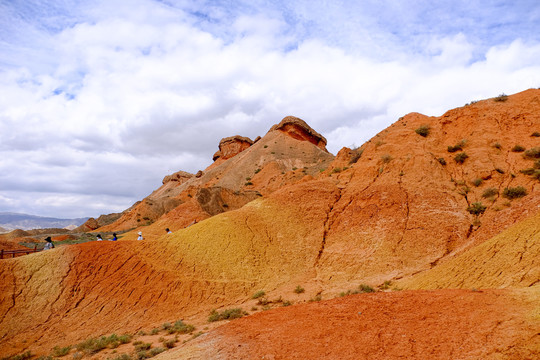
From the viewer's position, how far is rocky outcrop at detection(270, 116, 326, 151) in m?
59.7

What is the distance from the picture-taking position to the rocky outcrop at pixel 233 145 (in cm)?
6744

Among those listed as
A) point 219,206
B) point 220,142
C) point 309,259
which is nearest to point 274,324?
point 309,259

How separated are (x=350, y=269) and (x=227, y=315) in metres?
5.74

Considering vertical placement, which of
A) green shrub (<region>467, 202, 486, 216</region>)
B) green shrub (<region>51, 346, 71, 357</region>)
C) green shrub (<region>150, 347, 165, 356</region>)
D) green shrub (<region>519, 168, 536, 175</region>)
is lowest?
green shrub (<region>51, 346, 71, 357</region>)

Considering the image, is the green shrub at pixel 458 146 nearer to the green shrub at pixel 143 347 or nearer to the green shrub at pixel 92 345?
the green shrub at pixel 143 347

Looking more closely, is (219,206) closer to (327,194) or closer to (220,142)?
(327,194)

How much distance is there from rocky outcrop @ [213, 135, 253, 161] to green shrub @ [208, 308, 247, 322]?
55.9 meters

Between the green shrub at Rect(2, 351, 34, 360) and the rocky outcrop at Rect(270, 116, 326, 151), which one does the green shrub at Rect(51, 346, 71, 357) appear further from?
the rocky outcrop at Rect(270, 116, 326, 151)

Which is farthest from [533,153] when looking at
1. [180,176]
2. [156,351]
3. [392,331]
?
[180,176]

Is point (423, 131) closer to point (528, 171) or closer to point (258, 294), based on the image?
point (528, 171)

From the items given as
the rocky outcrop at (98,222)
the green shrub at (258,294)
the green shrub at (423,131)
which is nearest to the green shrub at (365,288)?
the green shrub at (258,294)

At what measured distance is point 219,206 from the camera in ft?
102

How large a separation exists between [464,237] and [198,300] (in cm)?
1138

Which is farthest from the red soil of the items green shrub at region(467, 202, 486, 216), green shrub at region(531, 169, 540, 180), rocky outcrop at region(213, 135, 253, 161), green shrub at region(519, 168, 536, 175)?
rocky outcrop at region(213, 135, 253, 161)
